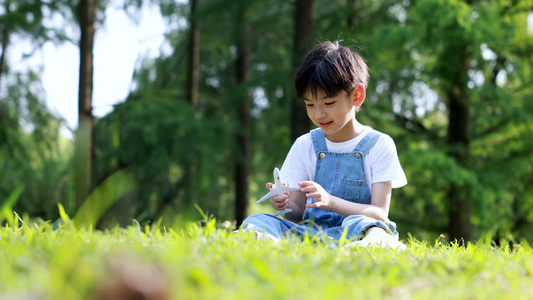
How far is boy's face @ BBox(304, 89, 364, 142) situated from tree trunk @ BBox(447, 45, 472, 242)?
618cm

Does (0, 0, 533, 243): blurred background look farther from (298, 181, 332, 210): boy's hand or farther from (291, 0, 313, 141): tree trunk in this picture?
(298, 181, 332, 210): boy's hand

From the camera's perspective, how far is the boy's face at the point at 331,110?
316 centimetres

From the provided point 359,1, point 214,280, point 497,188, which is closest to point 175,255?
point 214,280

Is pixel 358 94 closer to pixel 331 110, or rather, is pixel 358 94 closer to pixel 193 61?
pixel 331 110

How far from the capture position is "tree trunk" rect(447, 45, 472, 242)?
9156 mm

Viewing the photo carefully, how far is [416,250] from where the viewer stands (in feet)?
8.32

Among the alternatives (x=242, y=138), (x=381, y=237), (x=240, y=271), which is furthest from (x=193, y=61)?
(x=240, y=271)

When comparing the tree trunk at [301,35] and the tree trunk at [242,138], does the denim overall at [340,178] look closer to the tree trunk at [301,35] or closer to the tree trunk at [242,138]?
the tree trunk at [301,35]

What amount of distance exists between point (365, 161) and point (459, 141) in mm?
7001

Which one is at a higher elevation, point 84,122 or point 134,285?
point 134,285

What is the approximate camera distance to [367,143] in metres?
3.29

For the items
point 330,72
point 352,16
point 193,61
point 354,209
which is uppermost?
point 352,16

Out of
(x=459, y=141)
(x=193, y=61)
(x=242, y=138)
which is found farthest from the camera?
(x=242, y=138)

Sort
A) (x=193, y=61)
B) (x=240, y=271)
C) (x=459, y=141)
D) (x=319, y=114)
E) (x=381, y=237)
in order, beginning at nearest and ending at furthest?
(x=240, y=271), (x=381, y=237), (x=319, y=114), (x=459, y=141), (x=193, y=61)
